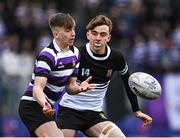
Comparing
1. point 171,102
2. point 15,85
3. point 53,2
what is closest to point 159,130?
point 171,102

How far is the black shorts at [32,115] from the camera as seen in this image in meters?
8.22

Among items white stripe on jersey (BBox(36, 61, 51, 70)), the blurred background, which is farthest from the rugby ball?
the blurred background

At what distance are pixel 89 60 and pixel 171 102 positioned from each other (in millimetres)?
7786

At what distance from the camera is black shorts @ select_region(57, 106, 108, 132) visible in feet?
29.7

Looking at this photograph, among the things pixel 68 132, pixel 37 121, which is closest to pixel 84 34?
pixel 68 132

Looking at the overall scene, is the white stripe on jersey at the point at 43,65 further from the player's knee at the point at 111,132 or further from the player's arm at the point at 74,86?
the player's knee at the point at 111,132

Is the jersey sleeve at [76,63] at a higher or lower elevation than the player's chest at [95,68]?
higher

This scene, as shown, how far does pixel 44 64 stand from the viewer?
8.08 meters

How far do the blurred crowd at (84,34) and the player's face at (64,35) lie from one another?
305 inches

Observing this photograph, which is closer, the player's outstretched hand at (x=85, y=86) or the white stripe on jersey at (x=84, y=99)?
the player's outstretched hand at (x=85, y=86)

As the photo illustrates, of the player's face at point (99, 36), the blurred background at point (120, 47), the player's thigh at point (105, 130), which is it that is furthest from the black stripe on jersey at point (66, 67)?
the blurred background at point (120, 47)

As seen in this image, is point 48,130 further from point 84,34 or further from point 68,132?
point 84,34

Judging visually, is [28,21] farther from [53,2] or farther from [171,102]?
[171,102]

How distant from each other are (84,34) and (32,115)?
981cm
